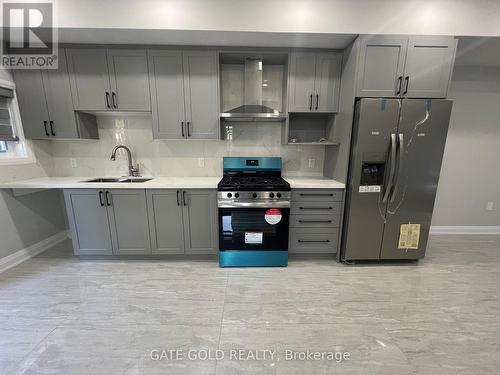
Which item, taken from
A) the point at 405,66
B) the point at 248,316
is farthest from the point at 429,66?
the point at 248,316

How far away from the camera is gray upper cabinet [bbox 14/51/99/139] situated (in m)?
2.31

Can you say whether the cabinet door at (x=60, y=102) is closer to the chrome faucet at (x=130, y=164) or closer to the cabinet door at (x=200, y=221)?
the chrome faucet at (x=130, y=164)

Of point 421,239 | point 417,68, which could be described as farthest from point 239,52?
point 421,239

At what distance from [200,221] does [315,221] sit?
134 centimetres

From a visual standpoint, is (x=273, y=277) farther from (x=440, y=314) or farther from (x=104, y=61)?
(x=104, y=61)

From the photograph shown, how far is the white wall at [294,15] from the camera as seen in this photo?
1969mm

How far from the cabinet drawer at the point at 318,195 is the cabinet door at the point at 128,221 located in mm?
1733

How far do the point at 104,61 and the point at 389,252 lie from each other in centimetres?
391

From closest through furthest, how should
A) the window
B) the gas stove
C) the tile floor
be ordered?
the tile floor → the gas stove → the window

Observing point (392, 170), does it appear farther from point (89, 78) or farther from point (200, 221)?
point (89, 78)

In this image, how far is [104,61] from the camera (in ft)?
7.54

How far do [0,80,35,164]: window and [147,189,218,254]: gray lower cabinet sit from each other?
1.72m

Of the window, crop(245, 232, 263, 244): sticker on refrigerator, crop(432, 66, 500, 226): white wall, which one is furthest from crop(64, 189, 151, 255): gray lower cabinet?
crop(432, 66, 500, 226): white wall

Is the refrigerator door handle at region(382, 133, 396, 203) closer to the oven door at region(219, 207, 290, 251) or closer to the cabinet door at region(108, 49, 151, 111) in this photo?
the oven door at region(219, 207, 290, 251)
